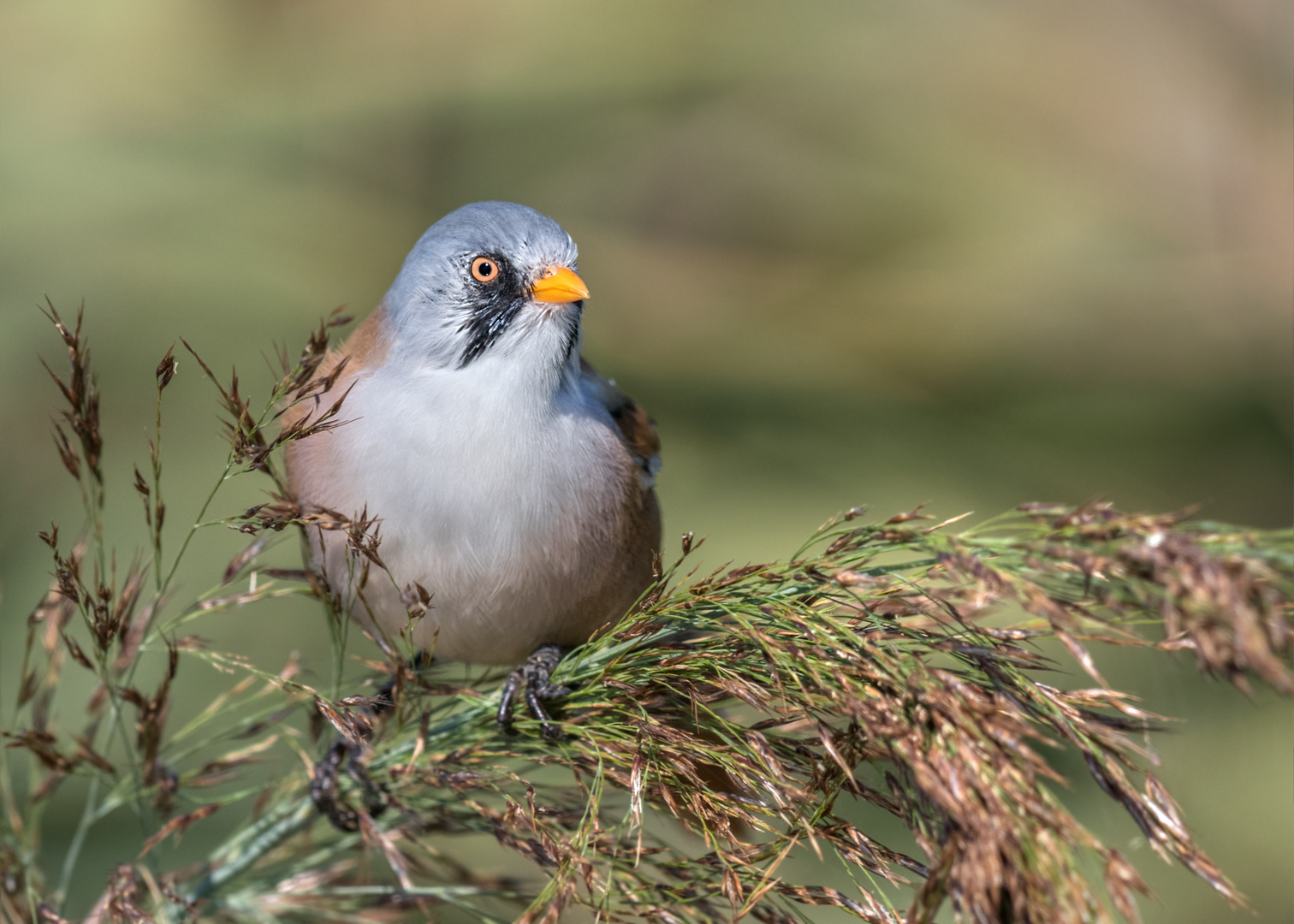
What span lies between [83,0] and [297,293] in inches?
56.4

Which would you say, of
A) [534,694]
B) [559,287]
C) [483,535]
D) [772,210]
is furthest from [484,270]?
[772,210]

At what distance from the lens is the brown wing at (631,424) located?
2.39 meters

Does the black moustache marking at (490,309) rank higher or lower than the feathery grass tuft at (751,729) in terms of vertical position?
higher

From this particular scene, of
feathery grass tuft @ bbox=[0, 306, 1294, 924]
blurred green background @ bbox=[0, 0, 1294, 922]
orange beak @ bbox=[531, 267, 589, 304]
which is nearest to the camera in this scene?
feathery grass tuft @ bbox=[0, 306, 1294, 924]

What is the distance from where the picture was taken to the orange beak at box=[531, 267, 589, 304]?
2100 millimetres

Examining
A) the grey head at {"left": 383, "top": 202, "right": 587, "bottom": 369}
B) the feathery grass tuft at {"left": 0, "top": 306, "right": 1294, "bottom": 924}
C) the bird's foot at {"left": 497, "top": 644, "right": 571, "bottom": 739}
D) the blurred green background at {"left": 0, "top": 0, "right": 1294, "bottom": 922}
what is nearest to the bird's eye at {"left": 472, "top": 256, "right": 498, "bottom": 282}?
the grey head at {"left": 383, "top": 202, "right": 587, "bottom": 369}

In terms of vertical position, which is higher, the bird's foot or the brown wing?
the brown wing

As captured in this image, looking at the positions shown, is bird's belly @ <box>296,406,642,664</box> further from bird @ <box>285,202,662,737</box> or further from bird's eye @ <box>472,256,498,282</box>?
bird's eye @ <box>472,256,498,282</box>

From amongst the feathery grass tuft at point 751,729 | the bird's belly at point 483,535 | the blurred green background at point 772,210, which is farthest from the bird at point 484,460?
the blurred green background at point 772,210

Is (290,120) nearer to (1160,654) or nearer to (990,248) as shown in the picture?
(990,248)

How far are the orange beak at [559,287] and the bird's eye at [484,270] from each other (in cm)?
9

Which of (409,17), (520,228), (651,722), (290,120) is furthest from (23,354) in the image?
(651,722)

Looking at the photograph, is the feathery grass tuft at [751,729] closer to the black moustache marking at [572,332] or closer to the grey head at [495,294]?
the grey head at [495,294]

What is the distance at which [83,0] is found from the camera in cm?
422
